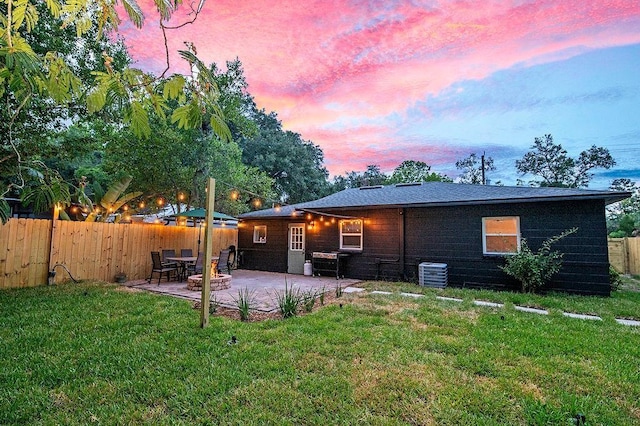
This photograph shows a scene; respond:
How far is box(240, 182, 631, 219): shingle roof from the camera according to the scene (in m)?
7.42

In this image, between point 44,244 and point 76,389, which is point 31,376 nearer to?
point 76,389

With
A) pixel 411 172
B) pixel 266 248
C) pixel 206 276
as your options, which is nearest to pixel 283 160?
pixel 411 172

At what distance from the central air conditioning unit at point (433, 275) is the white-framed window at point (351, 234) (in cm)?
243

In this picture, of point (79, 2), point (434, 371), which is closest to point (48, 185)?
point (79, 2)

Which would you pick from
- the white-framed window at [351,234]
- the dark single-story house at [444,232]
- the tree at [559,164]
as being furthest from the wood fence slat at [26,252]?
the tree at [559,164]

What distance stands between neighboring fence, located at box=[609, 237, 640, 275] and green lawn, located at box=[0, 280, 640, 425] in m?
9.13

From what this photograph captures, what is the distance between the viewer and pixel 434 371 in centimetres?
306

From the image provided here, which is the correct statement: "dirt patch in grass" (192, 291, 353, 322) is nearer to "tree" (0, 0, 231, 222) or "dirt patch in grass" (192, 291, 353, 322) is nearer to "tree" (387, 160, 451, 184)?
"tree" (0, 0, 231, 222)

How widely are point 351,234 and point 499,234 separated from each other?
455 centimetres

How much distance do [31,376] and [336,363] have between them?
2.95 meters

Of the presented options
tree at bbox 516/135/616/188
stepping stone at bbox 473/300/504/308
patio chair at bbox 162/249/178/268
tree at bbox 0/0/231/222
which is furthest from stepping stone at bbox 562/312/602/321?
tree at bbox 516/135/616/188

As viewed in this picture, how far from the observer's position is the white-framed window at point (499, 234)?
27.6ft

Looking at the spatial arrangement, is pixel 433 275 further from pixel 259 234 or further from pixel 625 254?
pixel 625 254

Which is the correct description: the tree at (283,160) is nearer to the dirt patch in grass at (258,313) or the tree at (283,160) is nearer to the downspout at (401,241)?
the downspout at (401,241)
